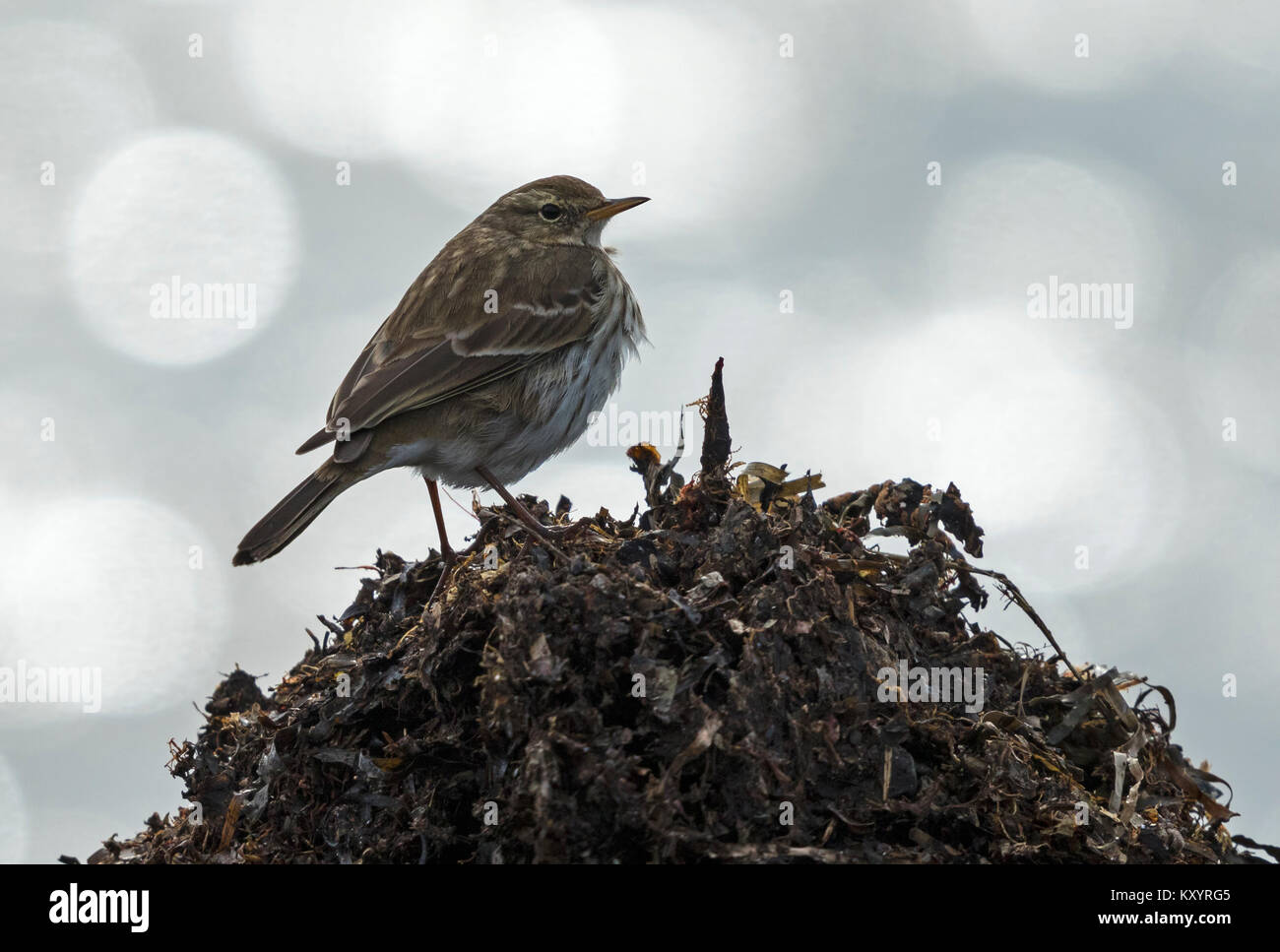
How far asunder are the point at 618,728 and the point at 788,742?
2.41 feet

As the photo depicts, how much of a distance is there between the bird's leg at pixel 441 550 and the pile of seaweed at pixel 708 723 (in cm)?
9

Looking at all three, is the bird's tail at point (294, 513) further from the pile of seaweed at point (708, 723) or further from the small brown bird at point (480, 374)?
the pile of seaweed at point (708, 723)

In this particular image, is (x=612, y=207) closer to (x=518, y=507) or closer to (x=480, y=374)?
(x=480, y=374)

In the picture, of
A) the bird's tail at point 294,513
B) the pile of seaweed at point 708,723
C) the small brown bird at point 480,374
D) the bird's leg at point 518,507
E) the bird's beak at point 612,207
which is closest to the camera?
the pile of seaweed at point 708,723

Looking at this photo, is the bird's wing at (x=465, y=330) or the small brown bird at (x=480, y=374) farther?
the bird's wing at (x=465, y=330)

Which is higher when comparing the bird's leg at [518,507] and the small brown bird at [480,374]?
the small brown bird at [480,374]

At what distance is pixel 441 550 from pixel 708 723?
2.99 metres

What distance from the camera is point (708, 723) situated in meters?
4.49

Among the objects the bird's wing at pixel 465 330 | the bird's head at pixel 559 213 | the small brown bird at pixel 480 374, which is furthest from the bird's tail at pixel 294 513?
the bird's head at pixel 559 213

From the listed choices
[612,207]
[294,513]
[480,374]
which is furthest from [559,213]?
[294,513]

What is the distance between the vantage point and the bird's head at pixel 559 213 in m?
9.12

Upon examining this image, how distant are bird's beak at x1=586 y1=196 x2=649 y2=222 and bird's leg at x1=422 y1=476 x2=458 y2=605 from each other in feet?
8.78
